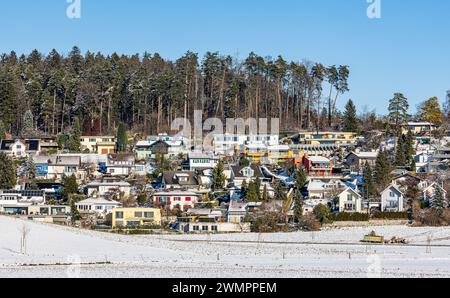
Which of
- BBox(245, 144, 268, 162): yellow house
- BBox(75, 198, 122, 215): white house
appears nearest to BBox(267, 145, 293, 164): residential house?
BBox(245, 144, 268, 162): yellow house

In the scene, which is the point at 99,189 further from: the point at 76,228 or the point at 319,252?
the point at 319,252

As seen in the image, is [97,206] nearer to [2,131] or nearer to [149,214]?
[149,214]

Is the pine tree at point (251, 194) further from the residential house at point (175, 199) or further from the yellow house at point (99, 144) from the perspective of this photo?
the yellow house at point (99, 144)

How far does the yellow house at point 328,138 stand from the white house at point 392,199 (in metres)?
13.6

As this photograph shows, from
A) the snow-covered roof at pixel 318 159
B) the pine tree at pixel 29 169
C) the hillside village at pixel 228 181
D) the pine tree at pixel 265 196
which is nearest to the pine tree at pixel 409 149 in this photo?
the hillside village at pixel 228 181

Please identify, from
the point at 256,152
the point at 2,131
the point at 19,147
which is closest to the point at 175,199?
the point at 256,152

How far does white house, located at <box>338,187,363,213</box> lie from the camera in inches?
1688

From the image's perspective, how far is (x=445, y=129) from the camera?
193 feet

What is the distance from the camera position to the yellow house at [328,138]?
→ 5691cm

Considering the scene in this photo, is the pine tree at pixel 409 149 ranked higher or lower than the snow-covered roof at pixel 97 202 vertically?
higher

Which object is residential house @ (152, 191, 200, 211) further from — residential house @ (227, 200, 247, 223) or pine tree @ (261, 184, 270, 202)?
pine tree @ (261, 184, 270, 202)

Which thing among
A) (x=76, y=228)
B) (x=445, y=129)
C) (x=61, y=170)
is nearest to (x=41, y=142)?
(x=61, y=170)

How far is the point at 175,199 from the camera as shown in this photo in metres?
44.0

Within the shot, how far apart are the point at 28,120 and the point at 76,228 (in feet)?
66.8
